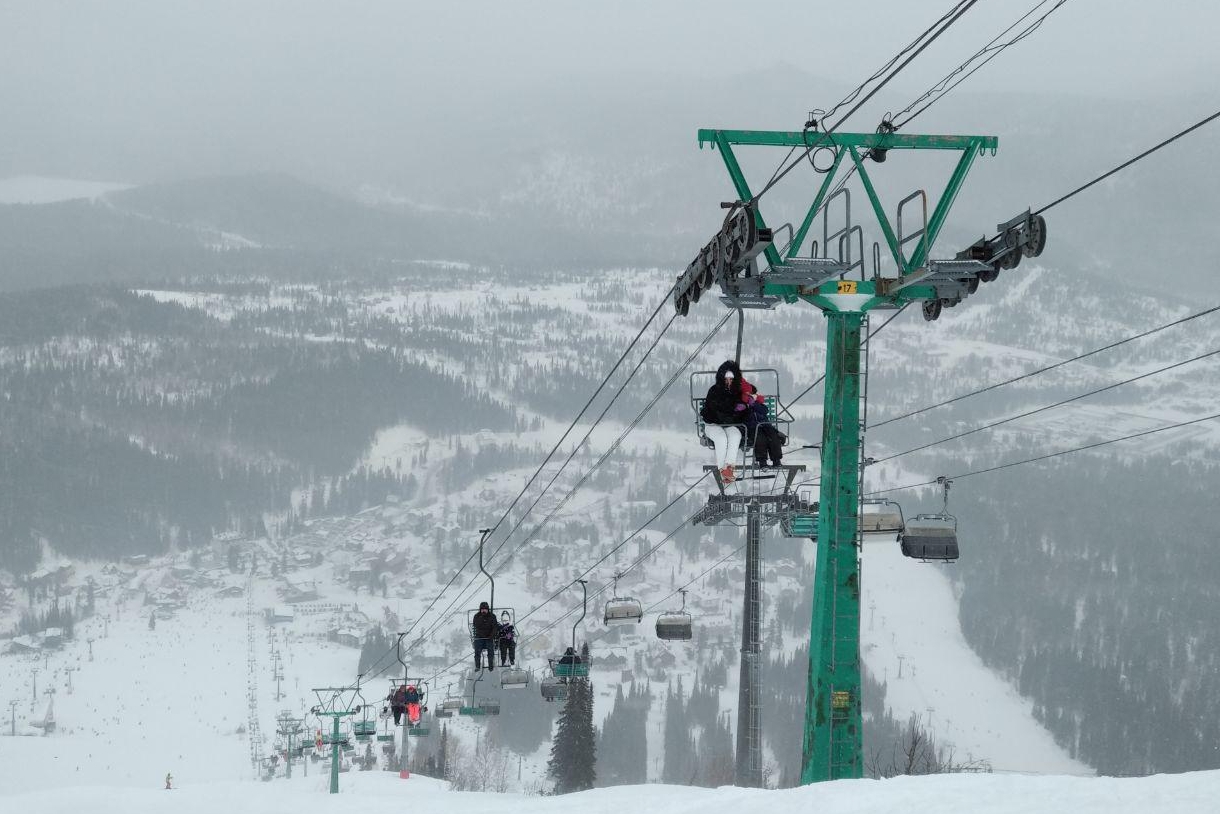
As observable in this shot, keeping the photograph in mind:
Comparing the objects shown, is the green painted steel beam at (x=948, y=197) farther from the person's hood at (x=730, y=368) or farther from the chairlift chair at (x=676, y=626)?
the chairlift chair at (x=676, y=626)

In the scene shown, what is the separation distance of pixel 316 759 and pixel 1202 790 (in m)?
163

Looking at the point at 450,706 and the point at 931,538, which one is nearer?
the point at 931,538

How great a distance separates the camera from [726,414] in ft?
60.9

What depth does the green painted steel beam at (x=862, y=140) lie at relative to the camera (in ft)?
54.0

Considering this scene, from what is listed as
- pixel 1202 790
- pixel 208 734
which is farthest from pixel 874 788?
pixel 208 734

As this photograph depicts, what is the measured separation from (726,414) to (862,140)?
15.3ft

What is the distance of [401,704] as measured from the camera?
1720 inches

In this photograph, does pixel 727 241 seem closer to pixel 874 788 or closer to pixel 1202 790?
pixel 874 788

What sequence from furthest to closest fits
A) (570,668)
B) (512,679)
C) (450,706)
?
(450,706)
(570,668)
(512,679)

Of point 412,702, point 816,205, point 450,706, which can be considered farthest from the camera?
point 450,706

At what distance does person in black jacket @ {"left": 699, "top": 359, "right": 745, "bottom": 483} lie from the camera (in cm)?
1850

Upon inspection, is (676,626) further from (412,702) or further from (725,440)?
(725,440)

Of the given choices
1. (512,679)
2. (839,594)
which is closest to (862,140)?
(839,594)

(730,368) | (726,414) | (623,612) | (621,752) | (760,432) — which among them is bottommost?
(621,752)
